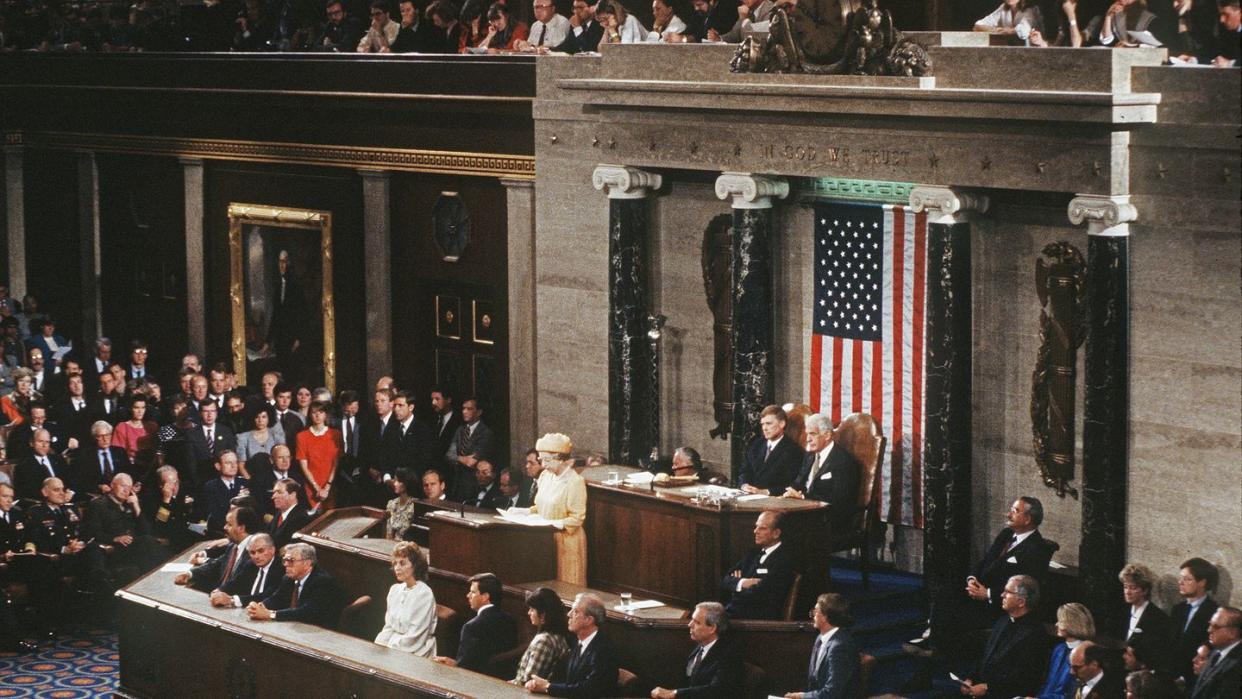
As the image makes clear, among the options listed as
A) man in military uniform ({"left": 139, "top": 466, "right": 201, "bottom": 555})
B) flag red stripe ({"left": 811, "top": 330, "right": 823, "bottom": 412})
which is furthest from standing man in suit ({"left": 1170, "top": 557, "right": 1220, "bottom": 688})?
man in military uniform ({"left": 139, "top": 466, "right": 201, "bottom": 555})

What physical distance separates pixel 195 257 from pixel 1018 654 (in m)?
13.3

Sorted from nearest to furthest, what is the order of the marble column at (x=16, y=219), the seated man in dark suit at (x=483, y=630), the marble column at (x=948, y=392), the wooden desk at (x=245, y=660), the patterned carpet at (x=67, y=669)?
the wooden desk at (x=245, y=660) → the seated man in dark suit at (x=483, y=630) → the marble column at (x=948, y=392) → the patterned carpet at (x=67, y=669) → the marble column at (x=16, y=219)

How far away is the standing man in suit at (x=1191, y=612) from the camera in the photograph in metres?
12.5

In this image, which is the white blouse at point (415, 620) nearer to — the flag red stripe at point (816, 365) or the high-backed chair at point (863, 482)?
the high-backed chair at point (863, 482)

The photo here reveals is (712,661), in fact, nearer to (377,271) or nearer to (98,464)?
(98,464)

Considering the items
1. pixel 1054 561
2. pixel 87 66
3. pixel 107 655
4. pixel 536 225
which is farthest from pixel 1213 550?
pixel 87 66

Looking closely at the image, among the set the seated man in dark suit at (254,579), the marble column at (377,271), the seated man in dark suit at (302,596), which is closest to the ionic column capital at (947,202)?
the seated man in dark suit at (302,596)

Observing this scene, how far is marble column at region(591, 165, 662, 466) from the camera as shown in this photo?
17.2 meters

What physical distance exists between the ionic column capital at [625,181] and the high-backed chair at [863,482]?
2.88 meters

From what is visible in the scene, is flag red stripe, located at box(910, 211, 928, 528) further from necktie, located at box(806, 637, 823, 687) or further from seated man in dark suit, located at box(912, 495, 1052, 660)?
necktie, located at box(806, 637, 823, 687)


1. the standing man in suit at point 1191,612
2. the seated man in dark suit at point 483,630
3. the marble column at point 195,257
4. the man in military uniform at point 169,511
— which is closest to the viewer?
the standing man in suit at point 1191,612

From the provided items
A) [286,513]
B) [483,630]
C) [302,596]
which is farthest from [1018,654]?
[286,513]

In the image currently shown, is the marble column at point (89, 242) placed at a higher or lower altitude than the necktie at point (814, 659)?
higher

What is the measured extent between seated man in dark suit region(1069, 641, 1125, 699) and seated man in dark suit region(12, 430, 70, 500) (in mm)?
10042
